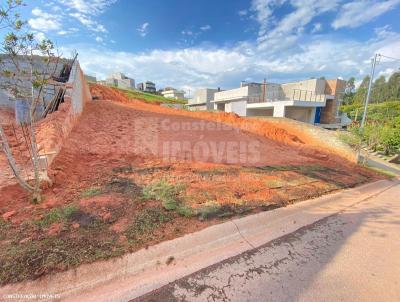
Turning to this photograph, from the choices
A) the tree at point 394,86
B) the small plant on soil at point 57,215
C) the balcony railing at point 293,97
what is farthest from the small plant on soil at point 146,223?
the tree at point 394,86

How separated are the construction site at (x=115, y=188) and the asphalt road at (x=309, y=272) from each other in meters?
0.72

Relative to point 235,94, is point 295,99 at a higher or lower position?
lower

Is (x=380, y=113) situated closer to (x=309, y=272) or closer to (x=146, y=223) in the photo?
(x=309, y=272)

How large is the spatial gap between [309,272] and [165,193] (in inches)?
96.6

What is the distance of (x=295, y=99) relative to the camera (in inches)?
869

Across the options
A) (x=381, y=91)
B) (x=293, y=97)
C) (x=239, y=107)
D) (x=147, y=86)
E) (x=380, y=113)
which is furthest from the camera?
(x=147, y=86)

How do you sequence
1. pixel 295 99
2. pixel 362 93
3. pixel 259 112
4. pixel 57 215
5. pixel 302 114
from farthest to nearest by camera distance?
pixel 362 93 < pixel 259 112 < pixel 295 99 < pixel 302 114 < pixel 57 215

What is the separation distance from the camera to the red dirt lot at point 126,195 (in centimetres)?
222

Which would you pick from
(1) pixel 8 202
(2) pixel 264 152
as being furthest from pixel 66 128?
(2) pixel 264 152

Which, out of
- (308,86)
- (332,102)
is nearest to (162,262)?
(308,86)

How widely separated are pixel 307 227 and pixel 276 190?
1210 millimetres

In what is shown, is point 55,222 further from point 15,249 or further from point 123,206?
point 123,206

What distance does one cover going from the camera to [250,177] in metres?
5.00

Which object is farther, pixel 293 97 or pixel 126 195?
pixel 293 97
